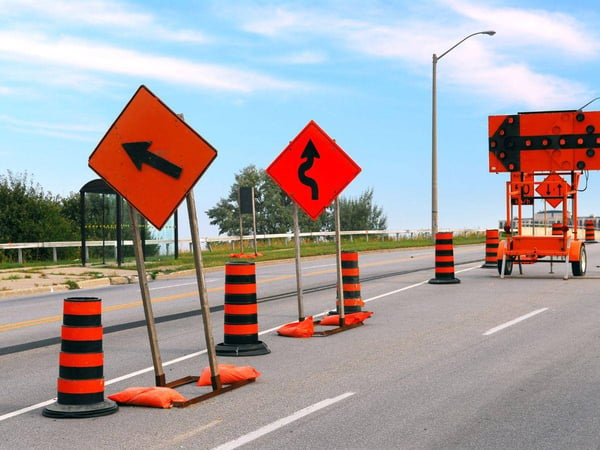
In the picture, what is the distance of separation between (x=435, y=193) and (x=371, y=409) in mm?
36491

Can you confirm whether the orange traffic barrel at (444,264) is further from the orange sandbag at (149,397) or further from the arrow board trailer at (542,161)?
the orange sandbag at (149,397)

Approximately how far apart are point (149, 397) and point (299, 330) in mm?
4540

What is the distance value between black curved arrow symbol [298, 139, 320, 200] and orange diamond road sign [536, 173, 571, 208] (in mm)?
9978

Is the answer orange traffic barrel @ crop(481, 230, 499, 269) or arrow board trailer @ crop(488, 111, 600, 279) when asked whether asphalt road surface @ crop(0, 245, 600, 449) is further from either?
orange traffic barrel @ crop(481, 230, 499, 269)

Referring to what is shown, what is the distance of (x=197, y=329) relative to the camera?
13500mm

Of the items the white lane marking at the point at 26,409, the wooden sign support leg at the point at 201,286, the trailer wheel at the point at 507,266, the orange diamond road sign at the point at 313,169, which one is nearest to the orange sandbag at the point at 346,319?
the orange diamond road sign at the point at 313,169

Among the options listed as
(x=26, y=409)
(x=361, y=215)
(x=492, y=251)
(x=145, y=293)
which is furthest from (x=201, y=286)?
(x=361, y=215)

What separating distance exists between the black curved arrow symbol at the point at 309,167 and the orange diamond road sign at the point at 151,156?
5001 millimetres

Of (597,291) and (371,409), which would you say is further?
(597,291)

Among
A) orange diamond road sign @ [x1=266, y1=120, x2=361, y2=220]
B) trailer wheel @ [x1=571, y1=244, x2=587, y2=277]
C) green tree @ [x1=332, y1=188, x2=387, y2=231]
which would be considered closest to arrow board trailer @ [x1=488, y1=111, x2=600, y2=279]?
trailer wheel @ [x1=571, y1=244, x2=587, y2=277]

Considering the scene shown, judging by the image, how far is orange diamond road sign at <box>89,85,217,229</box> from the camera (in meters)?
7.92

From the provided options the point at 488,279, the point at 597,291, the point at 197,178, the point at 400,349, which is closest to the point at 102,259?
the point at 488,279

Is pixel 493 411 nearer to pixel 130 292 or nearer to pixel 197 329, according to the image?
pixel 197 329

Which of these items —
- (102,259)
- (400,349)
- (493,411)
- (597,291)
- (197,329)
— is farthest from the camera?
(102,259)
